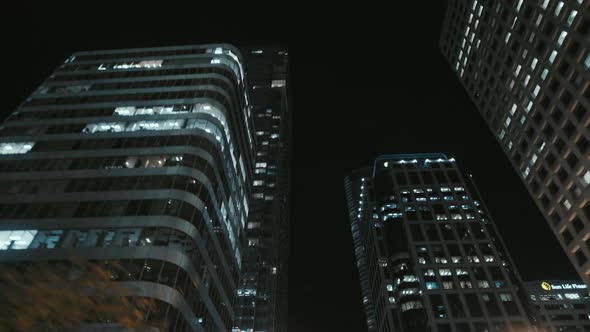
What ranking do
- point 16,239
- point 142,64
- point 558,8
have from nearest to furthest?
1. point 16,239
2. point 558,8
3. point 142,64

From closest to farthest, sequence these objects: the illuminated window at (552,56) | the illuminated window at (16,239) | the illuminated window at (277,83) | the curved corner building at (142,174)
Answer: the curved corner building at (142,174) < the illuminated window at (16,239) < the illuminated window at (552,56) < the illuminated window at (277,83)

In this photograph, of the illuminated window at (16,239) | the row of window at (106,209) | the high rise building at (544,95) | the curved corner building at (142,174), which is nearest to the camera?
the curved corner building at (142,174)

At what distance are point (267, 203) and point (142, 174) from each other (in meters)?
72.7

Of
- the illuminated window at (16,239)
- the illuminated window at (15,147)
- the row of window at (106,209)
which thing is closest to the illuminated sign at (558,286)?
the row of window at (106,209)

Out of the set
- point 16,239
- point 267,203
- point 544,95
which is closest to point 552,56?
point 544,95

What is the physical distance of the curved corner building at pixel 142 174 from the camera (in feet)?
116

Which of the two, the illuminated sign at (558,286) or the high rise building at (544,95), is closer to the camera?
the high rise building at (544,95)

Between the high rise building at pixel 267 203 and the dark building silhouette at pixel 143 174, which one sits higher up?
the high rise building at pixel 267 203

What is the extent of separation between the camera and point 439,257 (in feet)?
355

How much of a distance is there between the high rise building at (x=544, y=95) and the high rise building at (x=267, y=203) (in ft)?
201

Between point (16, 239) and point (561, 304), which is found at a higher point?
point (561, 304)

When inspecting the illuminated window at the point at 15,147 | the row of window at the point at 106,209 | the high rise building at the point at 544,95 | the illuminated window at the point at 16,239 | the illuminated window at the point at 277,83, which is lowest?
the illuminated window at the point at 16,239

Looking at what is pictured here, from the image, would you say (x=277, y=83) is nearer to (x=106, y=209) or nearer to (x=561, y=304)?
(x=561, y=304)

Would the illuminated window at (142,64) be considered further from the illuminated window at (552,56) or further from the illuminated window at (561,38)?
the illuminated window at (561,38)
